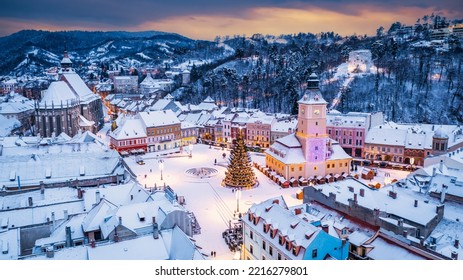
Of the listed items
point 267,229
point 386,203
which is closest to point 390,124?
point 386,203

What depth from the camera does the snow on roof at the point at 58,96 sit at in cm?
3408

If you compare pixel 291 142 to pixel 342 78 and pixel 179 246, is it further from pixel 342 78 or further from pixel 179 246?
pixel 342 78

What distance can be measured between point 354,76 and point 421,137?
2103cm

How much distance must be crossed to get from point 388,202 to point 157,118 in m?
25.1

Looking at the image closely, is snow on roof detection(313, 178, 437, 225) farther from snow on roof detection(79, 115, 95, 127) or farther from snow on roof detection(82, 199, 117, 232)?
snow on roof detection(79, 115, 95, 127)

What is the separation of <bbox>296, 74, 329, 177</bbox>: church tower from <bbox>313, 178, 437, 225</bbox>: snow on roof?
27.1 ft

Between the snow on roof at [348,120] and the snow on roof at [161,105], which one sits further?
the snow on roof at [161,105]

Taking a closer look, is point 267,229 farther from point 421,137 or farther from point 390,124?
point 390,124

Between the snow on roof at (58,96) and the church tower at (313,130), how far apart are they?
75.3ft

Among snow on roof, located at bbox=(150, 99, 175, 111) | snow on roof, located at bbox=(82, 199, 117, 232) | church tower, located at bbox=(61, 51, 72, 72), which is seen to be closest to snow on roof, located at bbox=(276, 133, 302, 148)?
snow on roof, located at bbox=(82, 199, 117, 232)

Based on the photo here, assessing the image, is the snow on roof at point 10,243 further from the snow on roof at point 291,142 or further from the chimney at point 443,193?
the snow on roof at point 291,142

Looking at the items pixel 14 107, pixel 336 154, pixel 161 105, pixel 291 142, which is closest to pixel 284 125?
pixel 291 142

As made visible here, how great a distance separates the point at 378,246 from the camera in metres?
10.4

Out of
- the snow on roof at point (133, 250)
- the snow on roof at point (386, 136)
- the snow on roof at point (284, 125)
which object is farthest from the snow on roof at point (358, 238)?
the snow on roof at point (284, 125)
